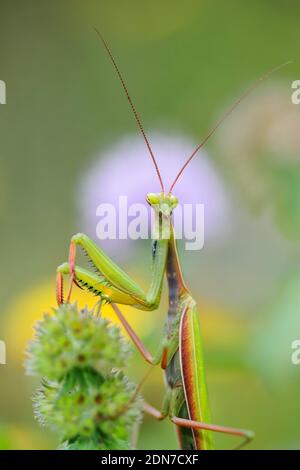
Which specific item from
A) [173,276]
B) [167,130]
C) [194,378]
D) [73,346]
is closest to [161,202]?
[173,276]

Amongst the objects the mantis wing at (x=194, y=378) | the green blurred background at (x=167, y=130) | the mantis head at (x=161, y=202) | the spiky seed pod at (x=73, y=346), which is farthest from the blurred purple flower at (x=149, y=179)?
the spiky seed pod at (x=73, y=346)

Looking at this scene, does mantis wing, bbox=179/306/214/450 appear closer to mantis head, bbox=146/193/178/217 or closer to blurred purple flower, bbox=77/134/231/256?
mantis head, bbox=146/193/178/217

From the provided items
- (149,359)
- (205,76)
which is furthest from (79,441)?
(205,76)

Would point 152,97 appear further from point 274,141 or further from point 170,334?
point 170,334

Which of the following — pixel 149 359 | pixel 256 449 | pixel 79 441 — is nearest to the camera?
pixel 79 441

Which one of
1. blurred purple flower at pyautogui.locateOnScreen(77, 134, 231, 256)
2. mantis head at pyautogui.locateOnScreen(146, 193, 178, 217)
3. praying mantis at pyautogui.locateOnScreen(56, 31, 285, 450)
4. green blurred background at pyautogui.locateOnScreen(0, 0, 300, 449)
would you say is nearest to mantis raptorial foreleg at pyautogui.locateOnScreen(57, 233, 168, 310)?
praying mantis at pyautogui.locateOnScreen(56, 31, 285, 450)

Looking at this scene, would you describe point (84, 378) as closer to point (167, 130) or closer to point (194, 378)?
point (194, 378)
